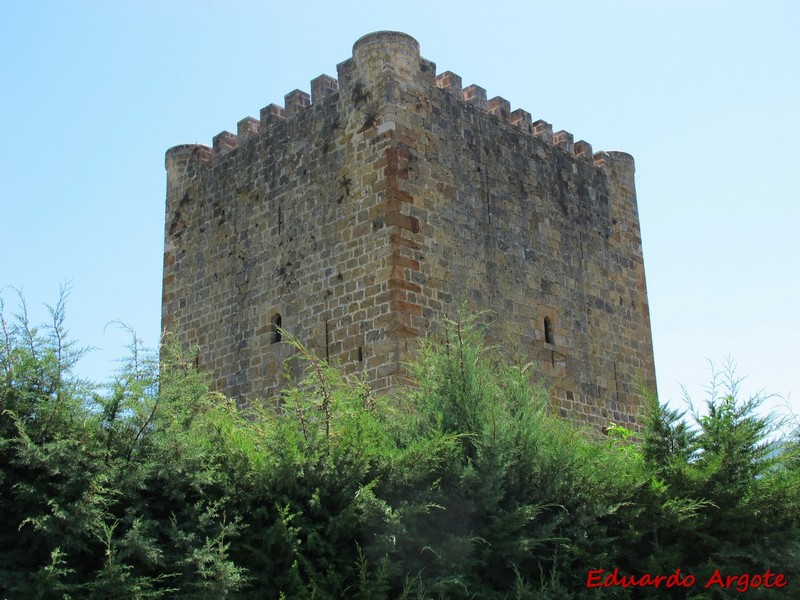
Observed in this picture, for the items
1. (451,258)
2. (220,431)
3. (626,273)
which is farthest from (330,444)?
(626,273)

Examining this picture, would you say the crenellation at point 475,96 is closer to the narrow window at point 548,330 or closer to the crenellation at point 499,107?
the crenellation at point 499,107

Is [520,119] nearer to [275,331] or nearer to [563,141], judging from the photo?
[563,141]

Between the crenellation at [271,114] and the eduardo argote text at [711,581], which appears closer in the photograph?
the eduardo argote text at [711,581]

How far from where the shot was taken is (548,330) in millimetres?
12906

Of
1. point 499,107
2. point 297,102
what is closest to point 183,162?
point 297,102

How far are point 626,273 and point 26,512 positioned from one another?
10182 millimetres

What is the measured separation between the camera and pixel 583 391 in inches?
515

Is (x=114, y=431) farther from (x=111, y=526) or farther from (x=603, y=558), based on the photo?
(x=603, y=558)

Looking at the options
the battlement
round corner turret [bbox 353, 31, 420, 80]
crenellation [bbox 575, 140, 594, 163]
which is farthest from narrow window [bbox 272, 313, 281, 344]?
crenellation [bbox 575, 140, 594, 163]

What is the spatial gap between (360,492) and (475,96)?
7318mm

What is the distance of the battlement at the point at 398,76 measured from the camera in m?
11.9

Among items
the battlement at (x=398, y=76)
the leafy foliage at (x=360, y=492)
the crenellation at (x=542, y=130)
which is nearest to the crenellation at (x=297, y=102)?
the battlement at (x=398, y=76)

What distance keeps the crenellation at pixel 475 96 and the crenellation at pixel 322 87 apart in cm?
170

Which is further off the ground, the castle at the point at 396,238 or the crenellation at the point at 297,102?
the crenellation at the point at 297,102
